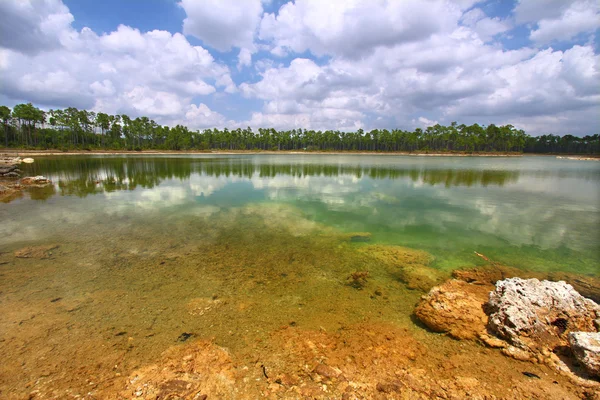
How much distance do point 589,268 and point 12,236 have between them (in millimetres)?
19840

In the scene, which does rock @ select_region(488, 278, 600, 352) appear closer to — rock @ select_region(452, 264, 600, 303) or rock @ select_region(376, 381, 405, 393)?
rock @ select_region(452, 264, 600, 303)

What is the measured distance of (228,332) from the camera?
4824 millimetres

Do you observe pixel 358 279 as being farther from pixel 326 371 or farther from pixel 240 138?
pixel 240 138

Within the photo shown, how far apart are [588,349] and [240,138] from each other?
14076 cm

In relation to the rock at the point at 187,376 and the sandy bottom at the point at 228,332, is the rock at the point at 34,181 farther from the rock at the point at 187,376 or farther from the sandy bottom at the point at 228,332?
the rock at the point at 187,376

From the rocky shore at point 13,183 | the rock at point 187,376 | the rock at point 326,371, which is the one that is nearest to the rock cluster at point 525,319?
the rock at point 326,371

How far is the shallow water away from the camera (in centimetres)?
466

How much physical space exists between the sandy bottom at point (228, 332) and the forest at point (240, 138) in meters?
103

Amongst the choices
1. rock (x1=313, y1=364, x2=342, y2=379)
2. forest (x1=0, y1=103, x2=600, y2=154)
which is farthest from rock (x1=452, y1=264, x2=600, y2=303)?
forest (x1=0, y1=103, x2=600, y2=154)

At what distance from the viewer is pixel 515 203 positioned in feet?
54.6

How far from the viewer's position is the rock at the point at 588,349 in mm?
3799

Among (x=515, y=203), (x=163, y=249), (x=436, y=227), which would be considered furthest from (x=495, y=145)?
(x=163, y=249)

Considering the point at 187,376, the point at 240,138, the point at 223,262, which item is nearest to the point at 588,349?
the point at 187,376

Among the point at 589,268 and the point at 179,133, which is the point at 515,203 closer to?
the point at 589,268
